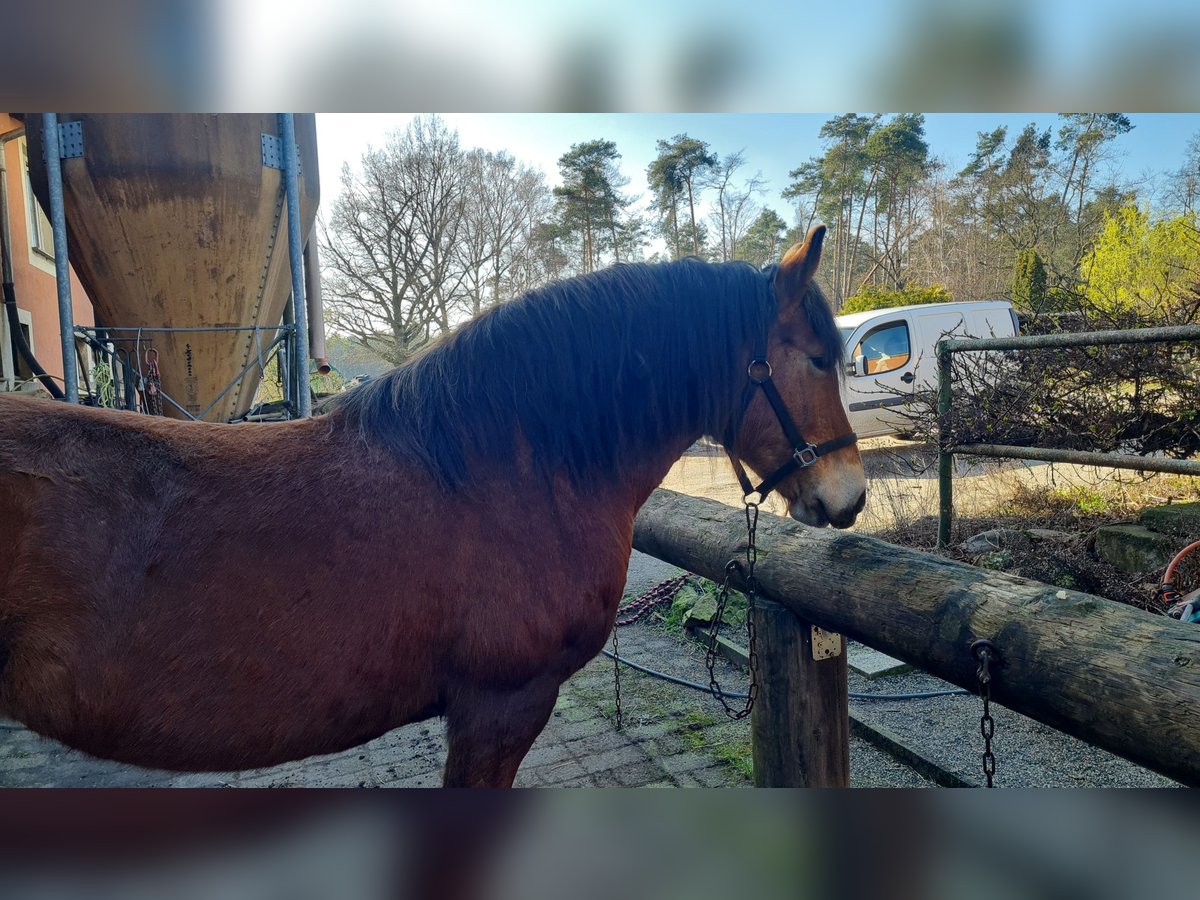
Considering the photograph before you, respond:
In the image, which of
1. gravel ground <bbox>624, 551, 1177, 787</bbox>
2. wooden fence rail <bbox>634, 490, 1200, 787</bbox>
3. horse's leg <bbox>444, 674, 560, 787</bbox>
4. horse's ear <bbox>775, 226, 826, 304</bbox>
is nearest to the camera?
wooden fence rail <bbox>634, 490, 1200, 787</bbox>

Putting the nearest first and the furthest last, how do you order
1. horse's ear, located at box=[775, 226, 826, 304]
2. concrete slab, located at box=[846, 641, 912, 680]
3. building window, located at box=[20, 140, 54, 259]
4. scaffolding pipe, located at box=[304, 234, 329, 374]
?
horse's ear, located at box=[775, 226, 826, 304], building window, located at box=[20, 140, 54, 259], concrete slab, located at box=[846, 641, 912, 680], scaffolding pipe, located at box=[304, 234, 329, 374]

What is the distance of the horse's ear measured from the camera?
129 cm

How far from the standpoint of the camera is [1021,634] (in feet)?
3.26

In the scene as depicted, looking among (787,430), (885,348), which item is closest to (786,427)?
(787,430)

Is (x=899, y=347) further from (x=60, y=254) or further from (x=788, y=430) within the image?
(x=60, y=254)

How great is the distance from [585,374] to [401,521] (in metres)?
0.44

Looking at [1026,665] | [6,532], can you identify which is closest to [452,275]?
[6,532]

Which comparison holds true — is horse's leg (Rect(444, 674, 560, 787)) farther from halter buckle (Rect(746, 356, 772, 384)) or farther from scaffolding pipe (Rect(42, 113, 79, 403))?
scaffolding pipe (Rect(42, 113, 79, 403))

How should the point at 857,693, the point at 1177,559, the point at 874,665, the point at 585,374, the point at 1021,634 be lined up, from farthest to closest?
1. the point at 874,665
2. the point at 857,693
3. the point at 1177,559
4. the point at 585,374
5. the point at 1021,634

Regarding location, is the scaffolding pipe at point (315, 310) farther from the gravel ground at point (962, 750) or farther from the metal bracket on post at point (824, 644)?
the gravel ground at point (962, 750)

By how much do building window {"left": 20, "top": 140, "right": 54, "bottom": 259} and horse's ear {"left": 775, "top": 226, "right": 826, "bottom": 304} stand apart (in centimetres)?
213

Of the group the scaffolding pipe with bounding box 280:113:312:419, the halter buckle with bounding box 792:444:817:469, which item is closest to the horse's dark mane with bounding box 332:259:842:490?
the halter buckle with bounding box 792:444:817:469
